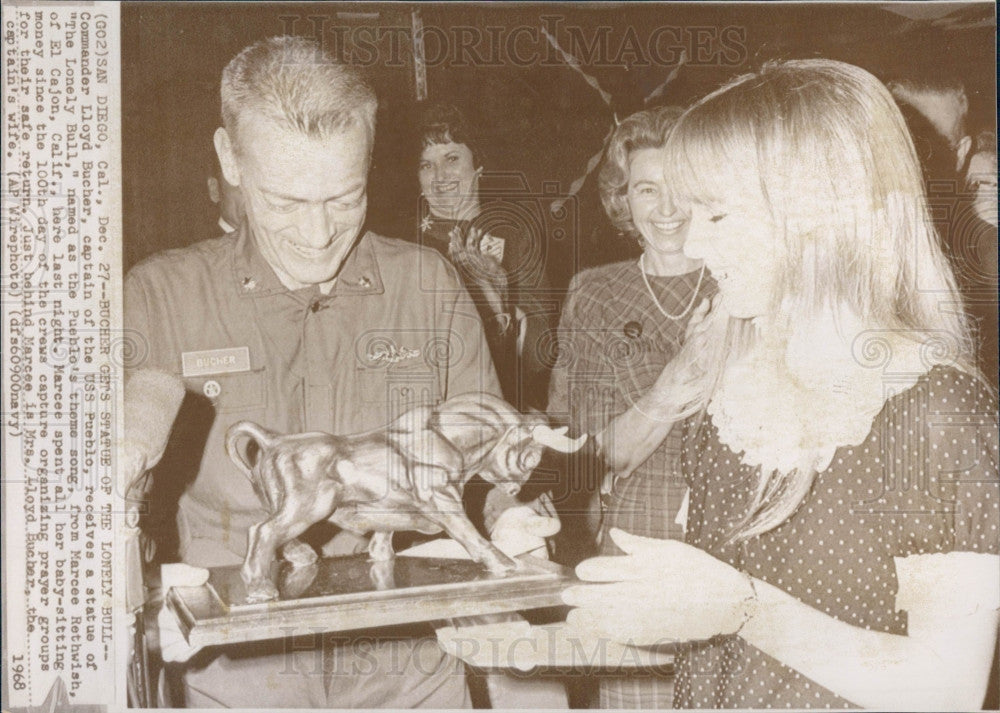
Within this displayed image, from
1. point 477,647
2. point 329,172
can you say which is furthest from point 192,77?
point 477,647

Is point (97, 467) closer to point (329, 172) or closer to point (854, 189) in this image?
point (329, 172)

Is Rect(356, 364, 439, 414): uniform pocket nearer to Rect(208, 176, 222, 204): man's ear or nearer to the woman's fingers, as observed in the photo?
the woman's fingers

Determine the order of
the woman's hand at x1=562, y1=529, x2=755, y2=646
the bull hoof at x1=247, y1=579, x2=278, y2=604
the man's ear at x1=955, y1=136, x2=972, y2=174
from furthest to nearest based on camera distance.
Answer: the man's ear at x1=955, y1=136, x2=972, y2=174 → the woman's hand at x1=562, y1=529, x2=755, y2=646 → the bull hoof at x1=247, y1=579, x2=278, y2=604

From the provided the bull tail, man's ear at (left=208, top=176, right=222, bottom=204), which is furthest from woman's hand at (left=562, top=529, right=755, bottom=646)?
man's ear at (left=208, top=176, right=222, bottom=204)

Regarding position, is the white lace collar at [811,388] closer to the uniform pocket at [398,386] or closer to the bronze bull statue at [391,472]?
the bronze bull statue at [391,472]

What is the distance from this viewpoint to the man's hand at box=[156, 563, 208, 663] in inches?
145

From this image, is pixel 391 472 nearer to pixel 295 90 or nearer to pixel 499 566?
pixel 499 566

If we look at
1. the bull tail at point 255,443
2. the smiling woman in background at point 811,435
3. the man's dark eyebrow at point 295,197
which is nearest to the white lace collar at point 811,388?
the smiling woman in background at point 811,435

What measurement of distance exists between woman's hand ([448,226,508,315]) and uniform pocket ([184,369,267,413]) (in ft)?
2.89

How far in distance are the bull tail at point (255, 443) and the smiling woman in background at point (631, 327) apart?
3.67 feet

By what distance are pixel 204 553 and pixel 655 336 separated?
6.37 ft

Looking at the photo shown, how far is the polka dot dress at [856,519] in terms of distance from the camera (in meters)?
3.71

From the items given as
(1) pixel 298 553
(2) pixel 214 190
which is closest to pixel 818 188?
(2) pixel 214 190

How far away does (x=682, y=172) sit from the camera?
3.79 m
